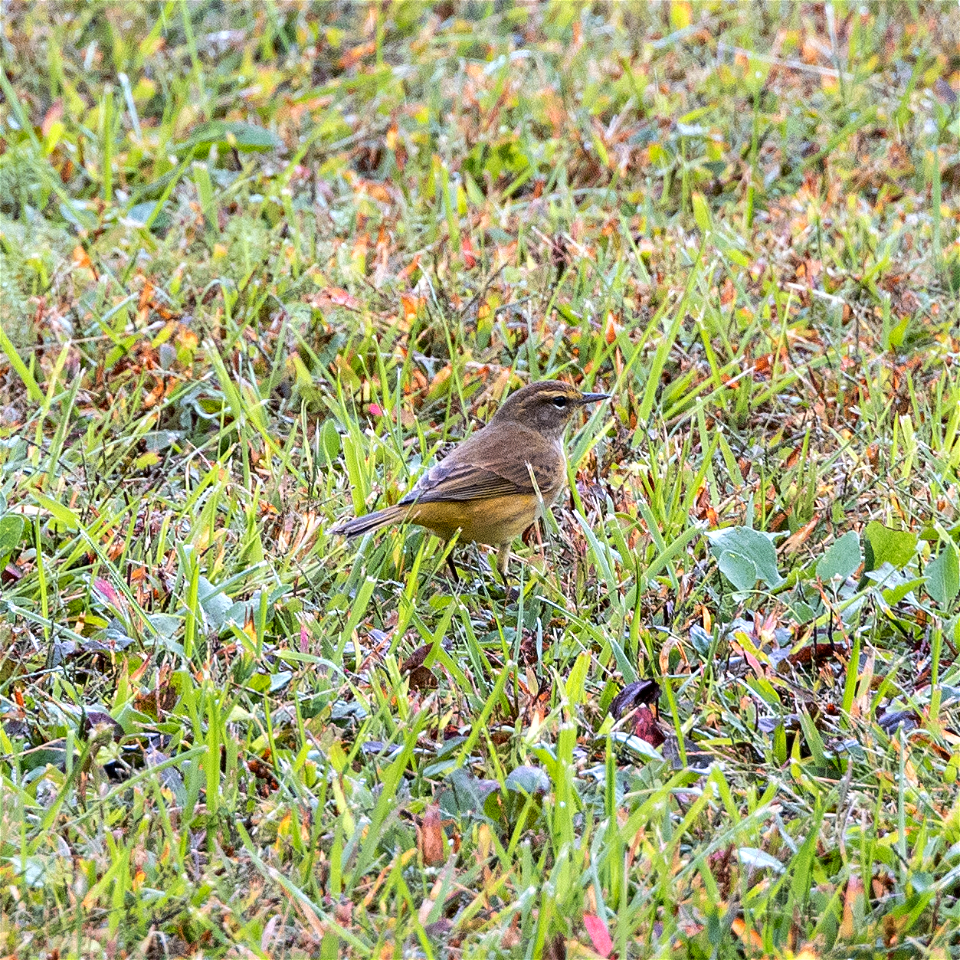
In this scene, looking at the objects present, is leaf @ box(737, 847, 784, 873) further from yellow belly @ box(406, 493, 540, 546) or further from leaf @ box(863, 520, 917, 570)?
yellow belly @ box(406, 493, 540, 546)

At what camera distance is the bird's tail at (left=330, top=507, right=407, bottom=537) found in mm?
4754

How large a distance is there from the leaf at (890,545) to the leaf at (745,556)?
0.33 m

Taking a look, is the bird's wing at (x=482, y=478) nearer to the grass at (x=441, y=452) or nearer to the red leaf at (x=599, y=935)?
the grass at (x=441, y=452)

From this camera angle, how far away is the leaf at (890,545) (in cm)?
465

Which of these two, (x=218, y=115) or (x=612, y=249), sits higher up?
(x=218, y=115)

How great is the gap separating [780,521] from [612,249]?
2.36 meters

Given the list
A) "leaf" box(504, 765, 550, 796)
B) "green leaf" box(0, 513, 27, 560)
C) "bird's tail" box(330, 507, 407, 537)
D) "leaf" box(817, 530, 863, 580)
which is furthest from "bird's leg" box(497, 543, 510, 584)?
"green leaf" box(0, 513, 27, 560)

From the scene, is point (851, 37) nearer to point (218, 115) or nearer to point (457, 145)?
point (457, 145)

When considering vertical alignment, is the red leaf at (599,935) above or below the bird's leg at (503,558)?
above

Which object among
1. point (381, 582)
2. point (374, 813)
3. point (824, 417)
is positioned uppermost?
point (374, 813)

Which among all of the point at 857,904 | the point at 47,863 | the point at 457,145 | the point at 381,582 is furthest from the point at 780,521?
the point at 457,145

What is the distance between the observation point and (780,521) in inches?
203

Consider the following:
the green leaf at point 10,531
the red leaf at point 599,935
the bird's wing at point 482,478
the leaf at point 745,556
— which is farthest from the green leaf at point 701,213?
the red leaf at point 599,935

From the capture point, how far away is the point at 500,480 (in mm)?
5031
